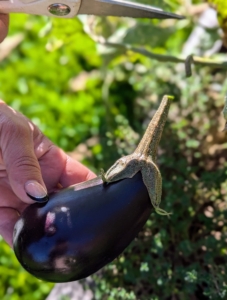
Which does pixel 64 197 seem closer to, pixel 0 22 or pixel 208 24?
pixel 0 22

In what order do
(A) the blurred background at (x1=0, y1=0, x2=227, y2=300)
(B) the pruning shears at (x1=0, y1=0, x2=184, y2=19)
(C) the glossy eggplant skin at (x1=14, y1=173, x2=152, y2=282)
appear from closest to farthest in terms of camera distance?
1. (C) the glossy eggplant skin at (x1=14, y1=173, x2=152, y2=282)
2. (B) the pruning shears at (x1=0, y1=0, x2=184, y2=19)
3. (A) the blurred background at (x1=0, y1=0, x2=227, y2=300)

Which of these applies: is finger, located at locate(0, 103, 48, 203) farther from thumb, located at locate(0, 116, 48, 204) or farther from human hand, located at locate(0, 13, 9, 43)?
human hand, located at locate(0, 13, 9, 43)

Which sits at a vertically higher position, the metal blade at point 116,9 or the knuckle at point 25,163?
the metal blade at point 116,9

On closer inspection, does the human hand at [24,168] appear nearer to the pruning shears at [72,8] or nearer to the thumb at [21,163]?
the thumb at [21,163]

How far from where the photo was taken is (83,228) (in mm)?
962

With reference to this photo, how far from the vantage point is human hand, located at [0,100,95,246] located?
3.34 ft

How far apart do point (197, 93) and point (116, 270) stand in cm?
64

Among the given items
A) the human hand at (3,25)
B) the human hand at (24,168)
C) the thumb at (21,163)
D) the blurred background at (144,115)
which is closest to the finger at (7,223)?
the human hand at (24,168)

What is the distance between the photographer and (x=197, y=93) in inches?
67.3

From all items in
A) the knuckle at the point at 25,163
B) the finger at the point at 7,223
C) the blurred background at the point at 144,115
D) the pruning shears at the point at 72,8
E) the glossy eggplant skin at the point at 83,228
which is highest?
the pruning shears at the point at 72,8

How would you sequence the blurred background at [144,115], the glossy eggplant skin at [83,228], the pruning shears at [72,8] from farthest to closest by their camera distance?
1. the blurred background at [144,115]
2. the pruning shears at [72,8]
3. the glossy eggplant skin at [83,228]

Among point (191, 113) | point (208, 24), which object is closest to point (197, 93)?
point (191, 113)

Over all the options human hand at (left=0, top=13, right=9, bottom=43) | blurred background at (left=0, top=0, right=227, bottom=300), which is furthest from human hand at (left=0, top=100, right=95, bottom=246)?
blurred background at (left=0, top=0, right=227, bottom=300)

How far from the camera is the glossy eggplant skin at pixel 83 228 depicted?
962 millimetres
